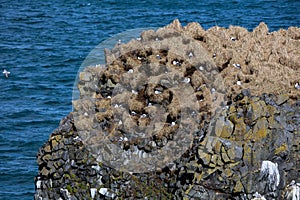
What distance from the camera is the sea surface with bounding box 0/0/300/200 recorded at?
55.5m

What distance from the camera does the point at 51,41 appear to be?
8825 cm

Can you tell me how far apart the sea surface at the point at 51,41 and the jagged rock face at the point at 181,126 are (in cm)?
1822

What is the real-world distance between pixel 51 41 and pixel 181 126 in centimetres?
6184

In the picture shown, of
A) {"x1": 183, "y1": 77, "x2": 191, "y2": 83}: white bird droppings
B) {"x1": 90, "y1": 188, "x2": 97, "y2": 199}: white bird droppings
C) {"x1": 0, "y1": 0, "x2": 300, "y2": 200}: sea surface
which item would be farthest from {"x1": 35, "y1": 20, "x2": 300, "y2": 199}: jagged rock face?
{"x1": 0, "y1": 0, "x2": 300, "y2": 200}: sea surface

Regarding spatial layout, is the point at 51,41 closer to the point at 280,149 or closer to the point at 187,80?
the point at 187,80

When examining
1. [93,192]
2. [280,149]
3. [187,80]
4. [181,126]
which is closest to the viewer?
[280,149]

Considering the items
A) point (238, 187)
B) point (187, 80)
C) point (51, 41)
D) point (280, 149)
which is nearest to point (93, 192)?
point (238, 187)

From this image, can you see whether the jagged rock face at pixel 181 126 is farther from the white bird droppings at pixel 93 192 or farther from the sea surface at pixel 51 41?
the sea surface at pixel 51 41

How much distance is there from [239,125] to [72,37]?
6539 cm

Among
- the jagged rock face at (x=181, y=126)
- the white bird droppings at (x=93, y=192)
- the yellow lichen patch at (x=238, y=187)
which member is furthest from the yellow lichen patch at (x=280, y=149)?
the white bird droppings at (x=93, y=192)

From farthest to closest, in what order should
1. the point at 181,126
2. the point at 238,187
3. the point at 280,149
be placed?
the point at 181,126, the point at 280,149, the point at 238,187

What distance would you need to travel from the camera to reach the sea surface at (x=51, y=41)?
5553cm

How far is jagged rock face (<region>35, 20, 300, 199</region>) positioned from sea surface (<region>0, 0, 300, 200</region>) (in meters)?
18.2

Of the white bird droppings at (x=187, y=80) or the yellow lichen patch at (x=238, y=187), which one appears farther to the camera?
the white bird droppings at (x=187, y=80)
